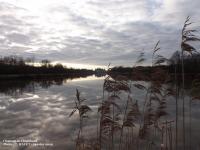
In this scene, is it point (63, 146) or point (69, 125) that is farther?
point (69, 125)

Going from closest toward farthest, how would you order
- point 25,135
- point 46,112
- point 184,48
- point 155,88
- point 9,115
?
point 184,48 → point 155,88 → point 25,135 → point 9,115 → point 46,112

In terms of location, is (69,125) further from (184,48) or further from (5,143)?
(184,48)

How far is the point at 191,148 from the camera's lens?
435 inches

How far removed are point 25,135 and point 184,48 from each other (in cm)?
965

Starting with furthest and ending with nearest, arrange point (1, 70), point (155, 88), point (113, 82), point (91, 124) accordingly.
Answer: point (1, 70), point (91, 124), point (155, 88), point (113, 82)

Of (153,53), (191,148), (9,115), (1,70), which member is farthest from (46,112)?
(1,70)

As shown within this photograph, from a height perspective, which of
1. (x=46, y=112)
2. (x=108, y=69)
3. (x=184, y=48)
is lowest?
(x=46, y=112)

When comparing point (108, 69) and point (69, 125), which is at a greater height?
point (108, 69)

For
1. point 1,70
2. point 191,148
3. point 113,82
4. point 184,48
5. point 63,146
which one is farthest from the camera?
point 1,70

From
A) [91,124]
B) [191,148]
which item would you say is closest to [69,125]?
[91,124]

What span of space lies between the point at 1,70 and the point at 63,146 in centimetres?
10777

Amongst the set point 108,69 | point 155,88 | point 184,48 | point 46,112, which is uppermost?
point 184,48

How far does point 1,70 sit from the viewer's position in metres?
113

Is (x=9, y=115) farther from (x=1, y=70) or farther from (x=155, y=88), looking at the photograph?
(x=1, y=70)
